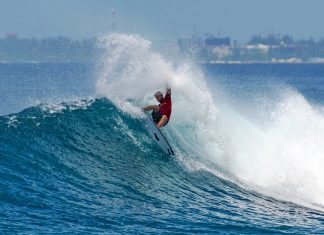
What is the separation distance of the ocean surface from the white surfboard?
201 mm

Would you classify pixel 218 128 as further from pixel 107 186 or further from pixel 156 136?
pixel 107 186

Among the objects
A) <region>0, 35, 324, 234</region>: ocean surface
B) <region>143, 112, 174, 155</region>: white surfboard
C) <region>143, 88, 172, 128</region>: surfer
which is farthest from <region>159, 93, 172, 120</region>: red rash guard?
<region>0, 35, 324, 234</region>: ocean surface

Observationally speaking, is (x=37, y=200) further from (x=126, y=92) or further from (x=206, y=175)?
(x=126, y=92)

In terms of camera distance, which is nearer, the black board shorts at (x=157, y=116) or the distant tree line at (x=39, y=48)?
the black board shorts at (x=157, y=116)

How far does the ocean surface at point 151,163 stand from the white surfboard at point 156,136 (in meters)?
0.20

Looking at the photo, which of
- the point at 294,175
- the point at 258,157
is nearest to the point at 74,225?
the point at 294,175

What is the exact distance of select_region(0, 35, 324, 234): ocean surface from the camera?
1450 centimetres

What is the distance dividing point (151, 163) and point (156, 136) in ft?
3.19

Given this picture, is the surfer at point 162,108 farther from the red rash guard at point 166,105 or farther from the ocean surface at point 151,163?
the ocean surface at point 151,163

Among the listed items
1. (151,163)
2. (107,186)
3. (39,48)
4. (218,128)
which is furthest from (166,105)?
(39,48)

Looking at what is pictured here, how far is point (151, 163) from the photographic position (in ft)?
63.4

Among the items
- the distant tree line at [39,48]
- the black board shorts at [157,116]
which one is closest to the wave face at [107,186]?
the black board shorts at [157,116]

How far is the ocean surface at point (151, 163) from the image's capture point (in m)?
14.5

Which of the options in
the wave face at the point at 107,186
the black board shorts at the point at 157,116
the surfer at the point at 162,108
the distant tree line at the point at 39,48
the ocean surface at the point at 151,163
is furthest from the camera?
the distant tree line at the point at 39,48
